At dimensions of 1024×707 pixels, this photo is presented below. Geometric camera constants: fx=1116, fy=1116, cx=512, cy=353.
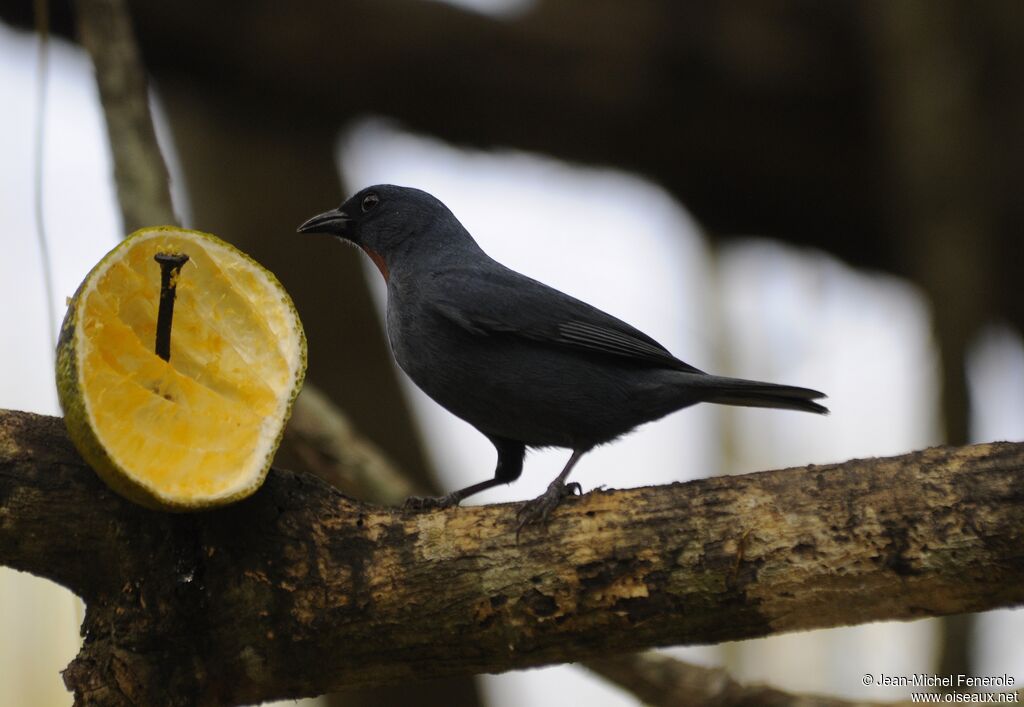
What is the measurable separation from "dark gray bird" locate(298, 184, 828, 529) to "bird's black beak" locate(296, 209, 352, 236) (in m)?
0.70

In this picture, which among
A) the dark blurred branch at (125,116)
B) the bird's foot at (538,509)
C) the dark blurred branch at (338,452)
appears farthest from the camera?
the dark blurred branch at (338,452)

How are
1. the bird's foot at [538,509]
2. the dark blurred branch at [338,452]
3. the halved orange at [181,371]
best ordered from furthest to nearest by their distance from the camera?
the dark blurred branch at [338,452], the bird's foot at [538,509], the halved orange at [181,371]

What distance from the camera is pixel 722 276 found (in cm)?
789

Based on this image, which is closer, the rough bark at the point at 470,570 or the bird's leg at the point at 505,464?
the rough bark at the point at 470,570

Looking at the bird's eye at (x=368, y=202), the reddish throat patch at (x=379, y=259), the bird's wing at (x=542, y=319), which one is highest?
the bird's eye at (x=368, y=202)

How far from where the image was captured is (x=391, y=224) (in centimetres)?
478

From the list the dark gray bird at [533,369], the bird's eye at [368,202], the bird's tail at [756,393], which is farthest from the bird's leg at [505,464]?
the bird's eye at [368,202]

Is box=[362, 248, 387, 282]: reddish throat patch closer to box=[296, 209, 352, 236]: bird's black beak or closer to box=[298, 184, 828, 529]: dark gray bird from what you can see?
box=[296, 209, 352, 236]: bird's black beak

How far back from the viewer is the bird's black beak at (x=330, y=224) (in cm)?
→ 484

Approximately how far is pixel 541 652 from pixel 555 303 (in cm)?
154

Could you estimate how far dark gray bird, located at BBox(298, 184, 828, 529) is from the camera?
3857 mm

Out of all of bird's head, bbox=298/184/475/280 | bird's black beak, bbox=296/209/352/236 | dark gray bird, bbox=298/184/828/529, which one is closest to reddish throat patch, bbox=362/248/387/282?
bird's head, bbox=298/184/475/280

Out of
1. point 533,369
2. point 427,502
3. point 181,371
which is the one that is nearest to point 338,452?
point 427,502

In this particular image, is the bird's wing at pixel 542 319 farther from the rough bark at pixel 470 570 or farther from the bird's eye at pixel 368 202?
the rough bark at pixel 470 570
